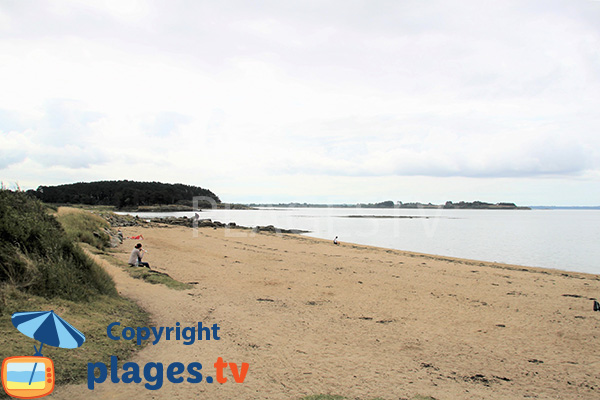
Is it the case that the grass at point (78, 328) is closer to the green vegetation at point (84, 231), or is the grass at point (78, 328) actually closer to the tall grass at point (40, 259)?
the tall grass at point (40, 259)

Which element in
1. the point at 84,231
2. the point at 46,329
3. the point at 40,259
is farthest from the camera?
the point at 84,231

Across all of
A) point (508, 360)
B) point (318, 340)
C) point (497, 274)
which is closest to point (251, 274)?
point (318, 340)

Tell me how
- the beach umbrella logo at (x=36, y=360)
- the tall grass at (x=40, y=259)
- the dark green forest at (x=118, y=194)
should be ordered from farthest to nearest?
the dark green forest at (x=118, y=194) → the tall grass at (x=40, y=259) → the beach umbrella logo at (x=36, y=360)

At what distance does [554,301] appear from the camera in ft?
39.5

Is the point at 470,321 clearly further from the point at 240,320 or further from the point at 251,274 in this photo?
the point at 251,274

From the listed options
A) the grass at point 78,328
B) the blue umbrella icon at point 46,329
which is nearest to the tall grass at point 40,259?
Result: the grass at point 78,328

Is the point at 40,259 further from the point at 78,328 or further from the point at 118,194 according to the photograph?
the point at 118,194

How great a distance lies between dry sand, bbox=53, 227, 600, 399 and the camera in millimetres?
5363

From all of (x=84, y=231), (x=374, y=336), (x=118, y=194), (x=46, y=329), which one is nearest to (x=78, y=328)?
(x=46, y=329)

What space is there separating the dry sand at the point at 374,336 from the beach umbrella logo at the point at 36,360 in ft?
0.91

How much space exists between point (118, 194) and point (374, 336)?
437 ft

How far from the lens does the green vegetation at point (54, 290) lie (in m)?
5.19

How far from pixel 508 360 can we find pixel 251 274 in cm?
966

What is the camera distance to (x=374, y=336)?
774 cm
